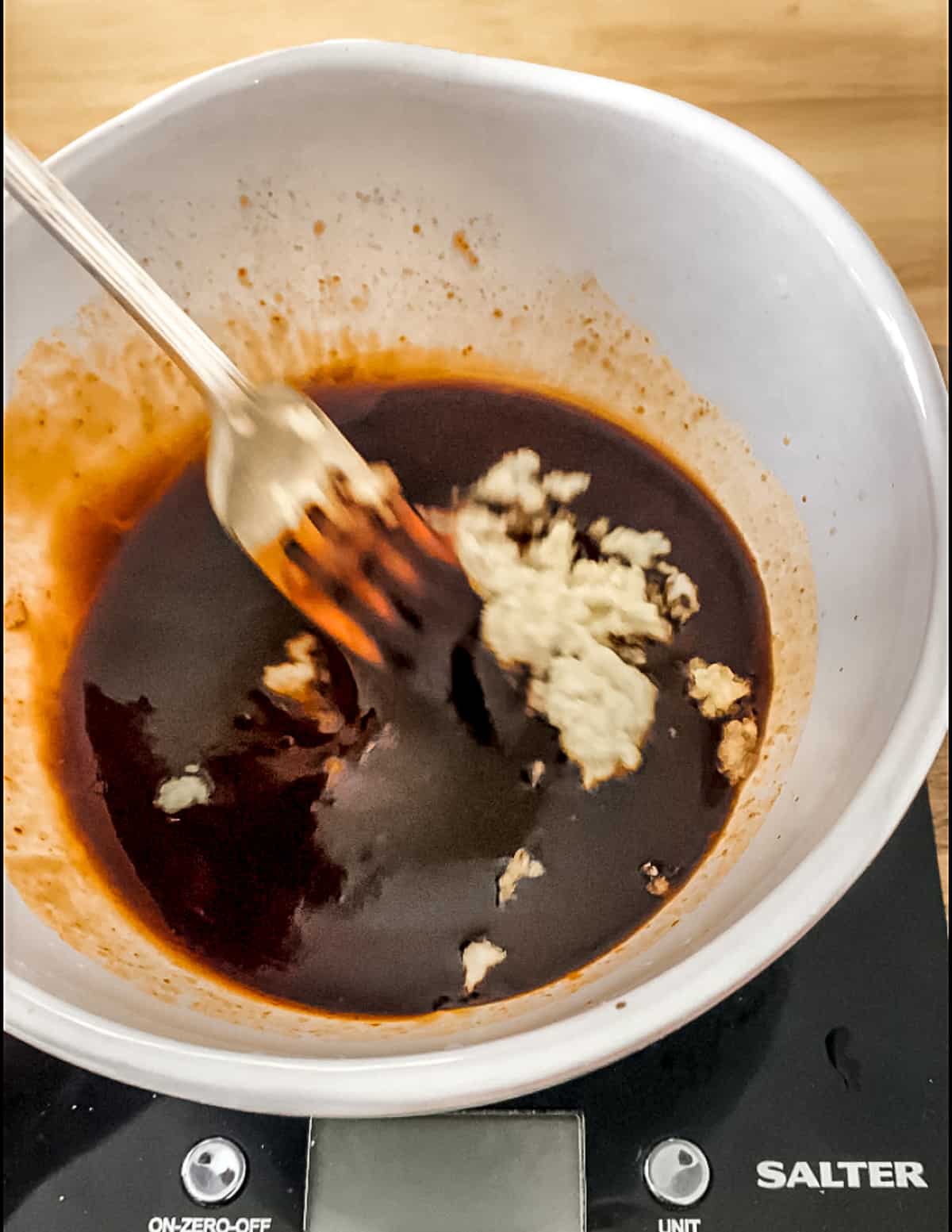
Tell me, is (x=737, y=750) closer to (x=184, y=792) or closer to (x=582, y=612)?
(x=582, y=612)

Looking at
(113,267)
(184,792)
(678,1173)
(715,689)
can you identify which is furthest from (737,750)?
(113,267)

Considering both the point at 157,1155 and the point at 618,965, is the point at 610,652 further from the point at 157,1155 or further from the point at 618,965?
the point at 157,1155

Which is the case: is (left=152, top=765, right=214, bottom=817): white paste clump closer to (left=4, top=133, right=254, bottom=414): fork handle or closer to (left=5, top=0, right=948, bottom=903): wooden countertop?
(left=4, top=133, right=254, bottom=414): fork handle

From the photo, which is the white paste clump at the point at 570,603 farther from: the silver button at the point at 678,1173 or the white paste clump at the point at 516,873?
the silver button at the point at 678,1173

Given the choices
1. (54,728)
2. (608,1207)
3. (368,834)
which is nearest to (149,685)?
(54,728)

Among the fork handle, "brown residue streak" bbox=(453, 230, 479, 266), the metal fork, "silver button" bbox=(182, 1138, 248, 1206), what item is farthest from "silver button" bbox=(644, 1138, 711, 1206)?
"brown residue streak" bbox=(453, 230, 479, 266)

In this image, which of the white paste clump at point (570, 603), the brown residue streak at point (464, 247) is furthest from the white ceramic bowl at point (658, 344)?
the white paste clump at point (570, 603)
